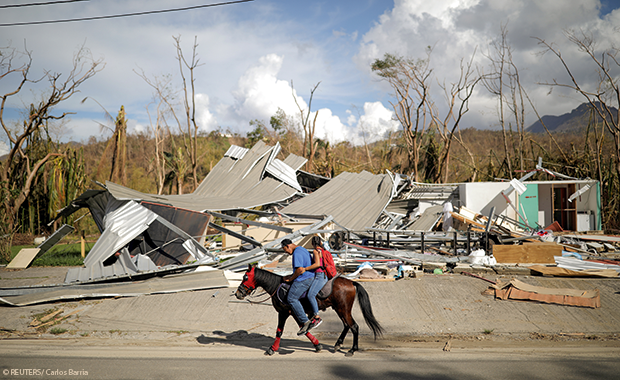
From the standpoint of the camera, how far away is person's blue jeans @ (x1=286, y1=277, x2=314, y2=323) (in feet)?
17.9

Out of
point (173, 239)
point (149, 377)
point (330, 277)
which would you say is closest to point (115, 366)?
point (149, 377)

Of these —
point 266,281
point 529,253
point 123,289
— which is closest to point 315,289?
point 266,281

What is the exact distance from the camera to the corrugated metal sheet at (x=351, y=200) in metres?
13.6

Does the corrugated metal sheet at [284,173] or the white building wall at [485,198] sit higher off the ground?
the corrugated metal sheet at [284,173]

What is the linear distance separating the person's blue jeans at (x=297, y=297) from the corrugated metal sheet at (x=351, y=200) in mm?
7360

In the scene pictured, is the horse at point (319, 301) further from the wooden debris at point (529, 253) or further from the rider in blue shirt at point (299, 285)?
the wooden debris at point (529, 253)

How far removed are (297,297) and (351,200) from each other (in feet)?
33.7

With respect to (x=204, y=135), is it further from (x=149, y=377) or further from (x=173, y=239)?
(x=149, y=377)

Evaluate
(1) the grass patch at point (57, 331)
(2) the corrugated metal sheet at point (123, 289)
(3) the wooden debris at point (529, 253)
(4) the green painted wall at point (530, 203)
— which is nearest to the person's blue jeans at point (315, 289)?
(2) the corrugated metal sheet at point (123, 289)

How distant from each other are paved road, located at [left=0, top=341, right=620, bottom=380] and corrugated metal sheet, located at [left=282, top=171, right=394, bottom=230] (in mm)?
7372

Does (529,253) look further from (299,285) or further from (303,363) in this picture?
(303,363)

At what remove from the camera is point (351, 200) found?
15.5m

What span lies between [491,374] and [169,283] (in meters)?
7.16

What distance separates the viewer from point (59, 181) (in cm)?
2120
